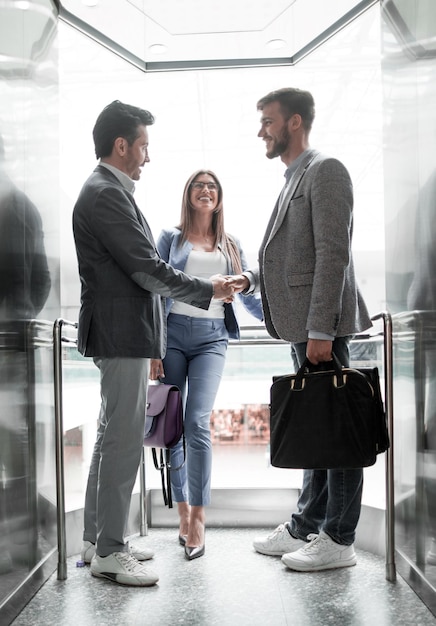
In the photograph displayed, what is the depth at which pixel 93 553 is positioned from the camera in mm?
2209

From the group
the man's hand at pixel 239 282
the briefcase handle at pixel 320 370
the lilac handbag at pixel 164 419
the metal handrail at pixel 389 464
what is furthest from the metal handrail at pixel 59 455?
the metal handrail at pixel 389 464

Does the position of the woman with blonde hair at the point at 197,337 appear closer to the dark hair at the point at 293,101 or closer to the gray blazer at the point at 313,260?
the gray blazer at the point at 313,260

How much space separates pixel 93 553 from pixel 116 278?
100cm

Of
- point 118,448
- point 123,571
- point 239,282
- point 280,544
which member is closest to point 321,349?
point 239,282

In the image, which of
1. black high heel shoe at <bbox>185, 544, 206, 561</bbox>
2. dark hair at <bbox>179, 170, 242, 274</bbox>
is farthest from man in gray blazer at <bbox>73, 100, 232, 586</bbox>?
dark hair at <bbox>179, 170, 242, 274</bbox>

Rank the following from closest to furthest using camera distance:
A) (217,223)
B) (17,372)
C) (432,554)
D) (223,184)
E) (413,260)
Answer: (432,554), (17,372), (413,260), (217,223), (223,184)

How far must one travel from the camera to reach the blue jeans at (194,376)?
7.98ft

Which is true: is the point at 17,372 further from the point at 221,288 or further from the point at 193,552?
the point at 193,552

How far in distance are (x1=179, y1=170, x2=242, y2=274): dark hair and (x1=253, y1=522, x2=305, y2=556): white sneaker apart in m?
1.09

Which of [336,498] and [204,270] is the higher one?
[204,270]

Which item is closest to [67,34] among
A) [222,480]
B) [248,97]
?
[222,480]

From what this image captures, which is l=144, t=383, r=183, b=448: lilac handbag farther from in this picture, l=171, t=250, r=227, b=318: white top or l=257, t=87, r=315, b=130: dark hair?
l=257, t=87, r=315, b=130: dark hair

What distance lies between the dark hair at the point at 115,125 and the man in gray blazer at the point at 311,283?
18.1 inches

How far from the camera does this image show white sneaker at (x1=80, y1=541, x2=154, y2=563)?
2.21 meters
